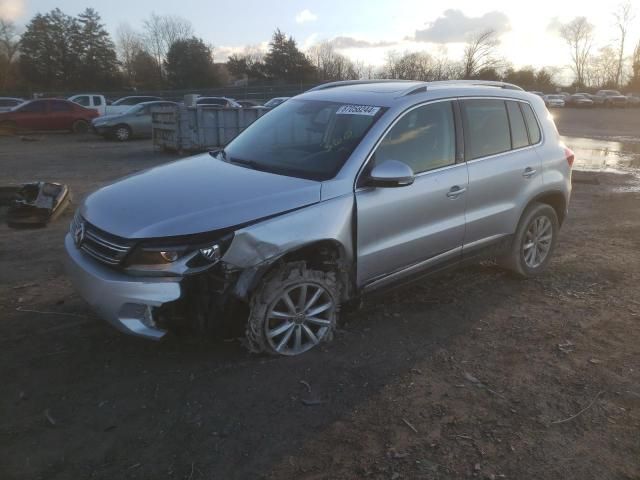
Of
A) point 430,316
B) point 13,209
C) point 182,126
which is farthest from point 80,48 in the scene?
point 430,316

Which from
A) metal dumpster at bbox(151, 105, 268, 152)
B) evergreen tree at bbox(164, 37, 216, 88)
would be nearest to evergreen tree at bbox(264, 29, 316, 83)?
evergreen tree at bbox(164, 37, 216, 88)

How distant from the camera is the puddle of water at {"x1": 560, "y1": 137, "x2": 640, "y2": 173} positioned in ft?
46.2

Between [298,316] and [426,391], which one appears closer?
[426,391]

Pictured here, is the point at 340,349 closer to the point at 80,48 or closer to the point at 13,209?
the point at 13,209

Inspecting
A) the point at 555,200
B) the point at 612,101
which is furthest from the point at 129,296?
the point at 612,101

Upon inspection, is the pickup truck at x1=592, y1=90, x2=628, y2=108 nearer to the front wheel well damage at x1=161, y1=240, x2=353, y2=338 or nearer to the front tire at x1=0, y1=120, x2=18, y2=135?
the front tire at x1=0, y1=120, x2=18, y2=135

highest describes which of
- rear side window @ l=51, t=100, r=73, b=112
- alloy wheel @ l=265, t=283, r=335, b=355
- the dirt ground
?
rear side window @ l=51, t=100, r=73, b=112

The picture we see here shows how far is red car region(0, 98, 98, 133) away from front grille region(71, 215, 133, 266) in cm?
2065

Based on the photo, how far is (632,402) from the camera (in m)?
3.27

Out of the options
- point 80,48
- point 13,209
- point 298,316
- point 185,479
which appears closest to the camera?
point 185,479

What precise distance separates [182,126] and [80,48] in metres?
47.7

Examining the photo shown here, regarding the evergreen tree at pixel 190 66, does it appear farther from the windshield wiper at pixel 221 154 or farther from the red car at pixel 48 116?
the windshield wiper at pixel 221 154

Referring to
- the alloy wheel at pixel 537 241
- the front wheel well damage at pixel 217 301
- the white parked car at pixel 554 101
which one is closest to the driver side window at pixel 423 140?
the front wheel well damage at pixel 217 301

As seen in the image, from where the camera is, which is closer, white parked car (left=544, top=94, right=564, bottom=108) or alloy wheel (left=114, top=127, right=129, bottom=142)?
alloy wheel (left=114, top=127, right=129, bottom=142)
